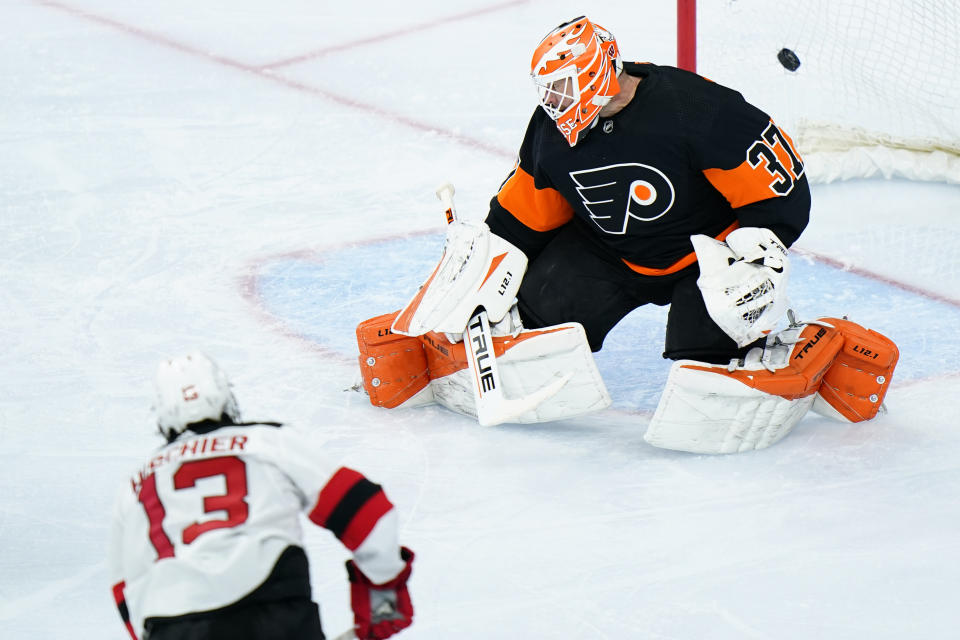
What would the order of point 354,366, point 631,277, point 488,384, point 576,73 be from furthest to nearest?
1. point 354,366
2. point 631,277
3. point 488,384
4. point 576,73

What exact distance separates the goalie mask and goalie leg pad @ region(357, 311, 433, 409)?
0.74 meters

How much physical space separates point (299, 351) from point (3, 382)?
807 mm

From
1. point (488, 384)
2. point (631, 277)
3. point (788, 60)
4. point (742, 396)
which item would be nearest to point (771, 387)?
point (742, 396)

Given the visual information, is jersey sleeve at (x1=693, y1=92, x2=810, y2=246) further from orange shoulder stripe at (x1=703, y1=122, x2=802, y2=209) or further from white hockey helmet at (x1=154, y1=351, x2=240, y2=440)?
white hockey helmet at (x1=154, y1=351, x2=240, y2=440)

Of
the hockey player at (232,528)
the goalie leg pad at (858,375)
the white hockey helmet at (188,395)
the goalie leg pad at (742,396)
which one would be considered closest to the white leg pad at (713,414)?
the goalie leg pad at (742,396)

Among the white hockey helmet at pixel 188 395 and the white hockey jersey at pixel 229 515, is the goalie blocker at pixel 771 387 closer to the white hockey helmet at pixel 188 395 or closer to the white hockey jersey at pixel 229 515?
the white hockey jersey at pixel 229 515

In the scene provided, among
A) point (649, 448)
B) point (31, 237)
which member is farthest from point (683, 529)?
point (31, 237)

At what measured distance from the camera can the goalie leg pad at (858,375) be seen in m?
3.08

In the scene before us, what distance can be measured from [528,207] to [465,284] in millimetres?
292

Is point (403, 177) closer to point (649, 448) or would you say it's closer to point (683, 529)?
point (649, 448)

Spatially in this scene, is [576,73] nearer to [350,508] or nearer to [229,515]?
[350,508]

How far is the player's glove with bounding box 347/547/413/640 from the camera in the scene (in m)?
2.01

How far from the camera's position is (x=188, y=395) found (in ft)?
6.45

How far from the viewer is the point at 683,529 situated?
2764mm
